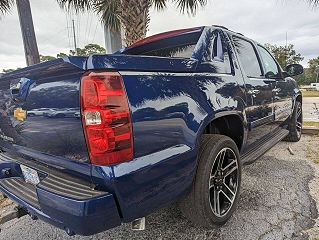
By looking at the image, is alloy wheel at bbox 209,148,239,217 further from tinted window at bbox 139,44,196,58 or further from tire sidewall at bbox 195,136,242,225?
tinted window at bbox 139,44,196,58

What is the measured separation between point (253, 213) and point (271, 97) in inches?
66.5

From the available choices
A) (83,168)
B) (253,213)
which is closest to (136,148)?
(83,168)

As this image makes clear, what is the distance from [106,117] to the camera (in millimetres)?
1591

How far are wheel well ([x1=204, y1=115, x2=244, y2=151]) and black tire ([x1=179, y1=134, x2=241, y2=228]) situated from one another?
30 centimetres

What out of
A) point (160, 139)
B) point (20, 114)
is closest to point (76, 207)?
point (160, 139)

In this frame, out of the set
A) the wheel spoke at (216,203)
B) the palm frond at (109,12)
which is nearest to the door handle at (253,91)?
the wheel spoke at (216,203)

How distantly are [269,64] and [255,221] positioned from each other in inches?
100

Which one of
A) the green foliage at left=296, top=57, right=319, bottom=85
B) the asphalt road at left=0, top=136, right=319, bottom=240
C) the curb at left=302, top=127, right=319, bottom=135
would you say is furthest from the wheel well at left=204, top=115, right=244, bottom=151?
the green foliage at left=296, top=57, right=319, bottom=85

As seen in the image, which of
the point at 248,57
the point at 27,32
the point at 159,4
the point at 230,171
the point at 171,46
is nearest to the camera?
the point at 230,171

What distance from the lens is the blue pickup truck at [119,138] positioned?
1609 mm

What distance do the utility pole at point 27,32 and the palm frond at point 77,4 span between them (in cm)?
119

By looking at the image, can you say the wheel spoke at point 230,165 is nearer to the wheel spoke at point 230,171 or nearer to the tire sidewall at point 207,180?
the wheel spoke at point 230,171

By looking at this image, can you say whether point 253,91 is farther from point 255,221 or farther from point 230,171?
point 255,221

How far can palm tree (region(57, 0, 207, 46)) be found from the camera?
6.54 metres
